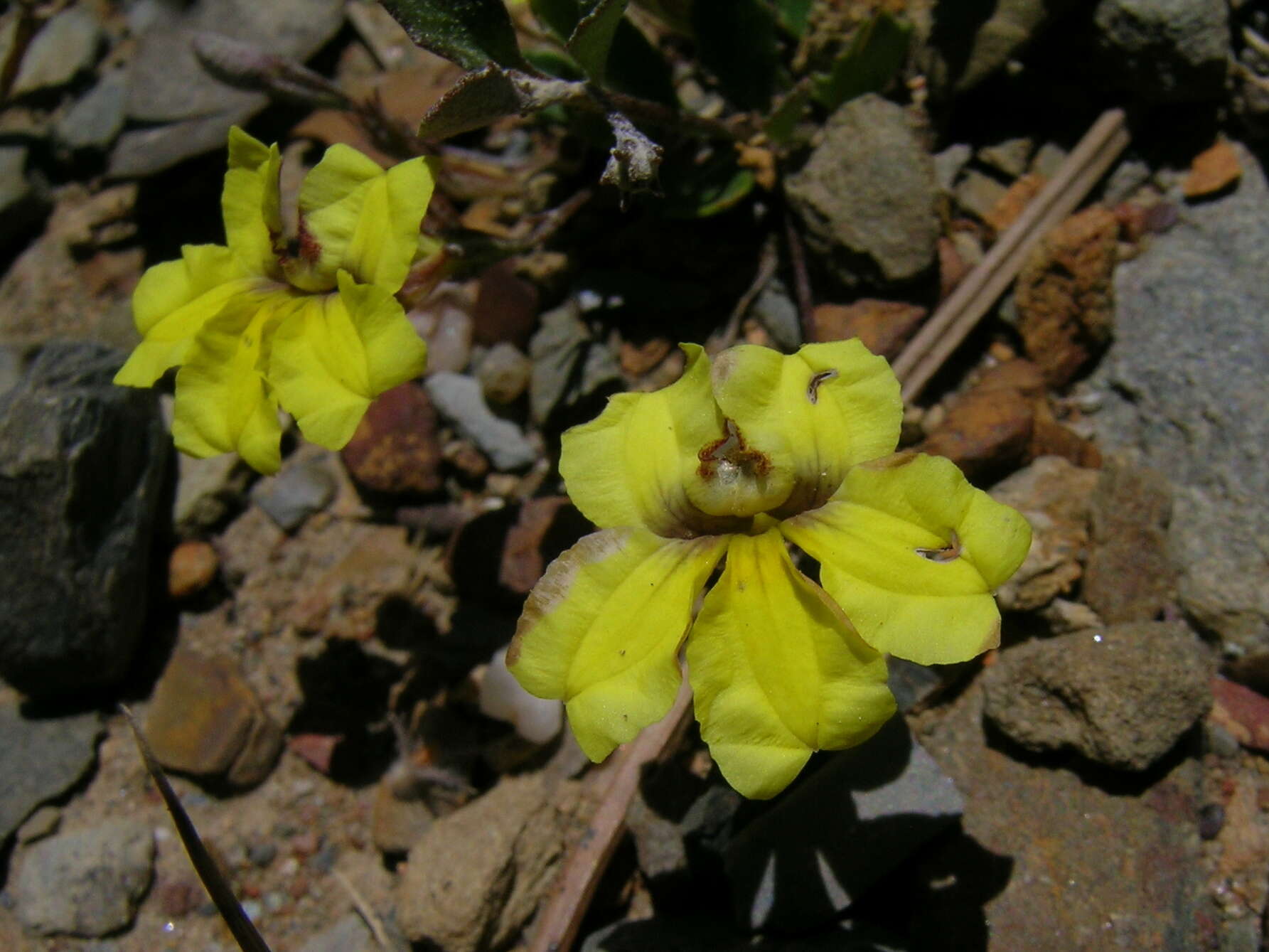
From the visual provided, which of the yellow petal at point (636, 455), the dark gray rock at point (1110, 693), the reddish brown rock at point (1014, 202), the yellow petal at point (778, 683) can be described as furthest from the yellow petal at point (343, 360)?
the reddish brown rock at point (1014, 202)

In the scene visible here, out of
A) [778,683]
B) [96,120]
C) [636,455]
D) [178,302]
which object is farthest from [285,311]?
[96,120]

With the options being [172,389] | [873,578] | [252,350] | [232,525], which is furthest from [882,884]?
[172,389]

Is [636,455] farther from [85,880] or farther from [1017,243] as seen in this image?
[85,880]

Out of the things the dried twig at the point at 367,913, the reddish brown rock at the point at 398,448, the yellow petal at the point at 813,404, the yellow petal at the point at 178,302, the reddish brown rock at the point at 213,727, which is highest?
the yellow petal at the point at 813,404

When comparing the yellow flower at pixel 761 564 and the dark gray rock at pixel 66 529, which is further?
the dark gray rock at pixel 66 529

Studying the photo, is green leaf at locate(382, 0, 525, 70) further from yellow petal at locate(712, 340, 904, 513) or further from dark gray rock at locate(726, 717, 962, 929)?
dark gray rock at locate(726, 717, 962, 929)

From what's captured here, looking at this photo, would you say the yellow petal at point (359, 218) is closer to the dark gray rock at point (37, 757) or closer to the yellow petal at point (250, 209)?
the yellow petal at point (250, 209)

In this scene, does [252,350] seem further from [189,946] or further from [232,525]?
[189,946]
